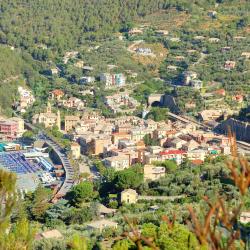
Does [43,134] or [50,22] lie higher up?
[50,22]

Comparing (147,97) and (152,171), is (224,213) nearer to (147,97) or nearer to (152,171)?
(152,171)

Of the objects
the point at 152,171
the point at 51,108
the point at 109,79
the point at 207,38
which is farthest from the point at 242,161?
the point at 207,38

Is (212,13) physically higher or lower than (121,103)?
higher

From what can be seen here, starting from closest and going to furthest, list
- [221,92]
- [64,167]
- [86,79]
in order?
1. [64,167]
2. [221,92]
3. [86,79]

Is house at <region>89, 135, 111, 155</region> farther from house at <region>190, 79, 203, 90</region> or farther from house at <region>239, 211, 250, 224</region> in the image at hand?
house at <region>239, 211, 250, 224</region>

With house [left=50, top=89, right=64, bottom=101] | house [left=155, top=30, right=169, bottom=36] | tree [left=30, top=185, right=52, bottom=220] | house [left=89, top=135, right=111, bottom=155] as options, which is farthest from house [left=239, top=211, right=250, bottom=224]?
house [left=155, top=30, right=169, bottom=36]

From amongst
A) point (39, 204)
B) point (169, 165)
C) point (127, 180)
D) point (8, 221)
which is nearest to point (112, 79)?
point (169, 165)

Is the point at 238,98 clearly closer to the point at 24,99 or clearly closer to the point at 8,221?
the point at 24,99
